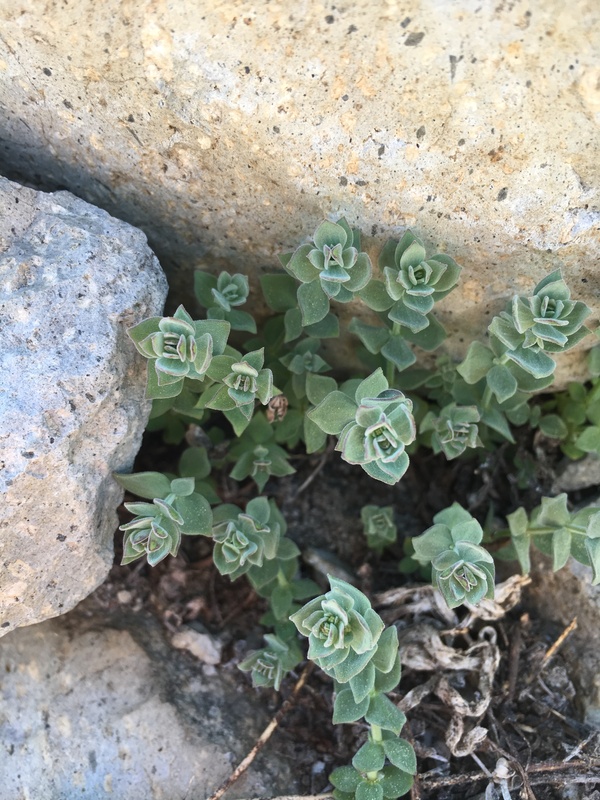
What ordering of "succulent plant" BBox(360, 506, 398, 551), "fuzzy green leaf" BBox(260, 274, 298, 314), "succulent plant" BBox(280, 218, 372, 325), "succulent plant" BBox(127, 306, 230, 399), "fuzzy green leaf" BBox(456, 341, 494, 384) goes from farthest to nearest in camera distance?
"succulent plant" BBox(360, 506, 398, 551) < "fuzzy green leaf" BBox(260, 274, 298, 314) < "fuzzy green leaf" BBox(456, 341, 494, 384) < "succulent plant" BBox(280, 218, 372, 325) < "succulent plant" BBox(127, 306, 230, 399)

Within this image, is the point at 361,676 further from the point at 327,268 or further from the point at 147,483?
the point at 327,268

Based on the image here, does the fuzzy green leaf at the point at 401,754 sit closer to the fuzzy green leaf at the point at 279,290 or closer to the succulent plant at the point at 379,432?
the succulent plant at the point at 379,432

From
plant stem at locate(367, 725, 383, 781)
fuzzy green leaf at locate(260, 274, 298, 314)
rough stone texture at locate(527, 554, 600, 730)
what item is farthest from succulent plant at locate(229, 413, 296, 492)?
rough stone texture at locate(527, 554, 600, 730)

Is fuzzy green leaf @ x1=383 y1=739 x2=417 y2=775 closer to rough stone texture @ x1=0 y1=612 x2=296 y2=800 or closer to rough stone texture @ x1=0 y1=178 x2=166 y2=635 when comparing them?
rough stone texture @ x1=0 y1=612 x2=296 y2=800

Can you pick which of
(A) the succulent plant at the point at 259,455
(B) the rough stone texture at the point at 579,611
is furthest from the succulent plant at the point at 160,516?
(B) the rough stone texture at the point at 579,611

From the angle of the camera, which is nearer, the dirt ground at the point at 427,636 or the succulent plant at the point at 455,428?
the dirt ground at the point at 427,636

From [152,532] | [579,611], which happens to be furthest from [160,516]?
[579,611]
